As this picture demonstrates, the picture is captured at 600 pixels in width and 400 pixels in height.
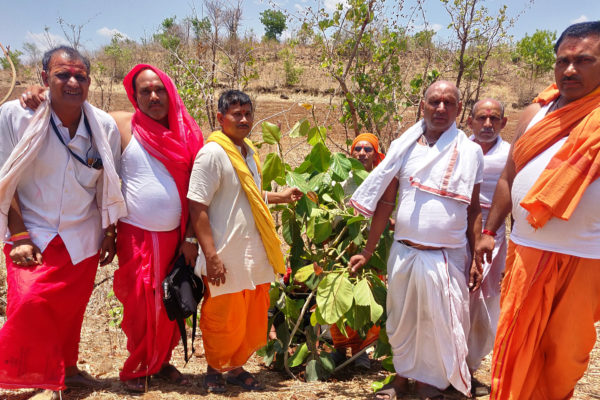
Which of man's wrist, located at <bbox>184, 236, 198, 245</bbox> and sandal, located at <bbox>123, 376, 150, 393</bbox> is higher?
man's wrist, located at <bbox>184, 236, 198, 245</bbox>

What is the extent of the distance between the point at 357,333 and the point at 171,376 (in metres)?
1.16

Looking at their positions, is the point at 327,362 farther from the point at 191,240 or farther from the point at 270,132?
the point at 270,132

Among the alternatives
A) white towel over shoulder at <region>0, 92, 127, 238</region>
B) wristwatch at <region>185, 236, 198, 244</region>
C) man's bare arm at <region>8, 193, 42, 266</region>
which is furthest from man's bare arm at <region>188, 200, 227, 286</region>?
man's bare arm at <region>8, 193, 42, 266</region>

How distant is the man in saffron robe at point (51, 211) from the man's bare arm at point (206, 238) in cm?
38

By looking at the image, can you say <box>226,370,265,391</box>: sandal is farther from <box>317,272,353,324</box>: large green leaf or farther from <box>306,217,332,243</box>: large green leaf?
<box>306,217,332,243</box>: large green leaf

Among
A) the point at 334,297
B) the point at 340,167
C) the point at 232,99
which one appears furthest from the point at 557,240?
the point at 232,99

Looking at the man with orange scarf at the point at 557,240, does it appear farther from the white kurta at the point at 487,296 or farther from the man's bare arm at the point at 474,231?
the white kurta at the point at 487,296

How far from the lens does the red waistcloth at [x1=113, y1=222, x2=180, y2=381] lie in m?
2.44

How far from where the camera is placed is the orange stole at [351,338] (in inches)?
115

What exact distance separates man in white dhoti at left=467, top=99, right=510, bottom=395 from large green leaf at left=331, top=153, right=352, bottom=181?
0.75 m

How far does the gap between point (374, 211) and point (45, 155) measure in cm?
161

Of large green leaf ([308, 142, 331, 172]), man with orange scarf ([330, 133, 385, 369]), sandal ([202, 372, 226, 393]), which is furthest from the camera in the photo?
man with orange scarf ([330, 133, 385, 369])

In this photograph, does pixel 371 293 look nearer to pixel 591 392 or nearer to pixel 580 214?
pixel 580 214

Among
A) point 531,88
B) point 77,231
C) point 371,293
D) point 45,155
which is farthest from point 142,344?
point 531,88
